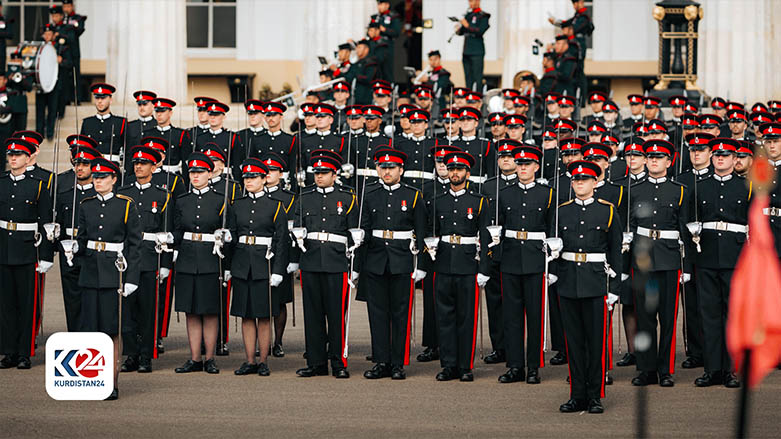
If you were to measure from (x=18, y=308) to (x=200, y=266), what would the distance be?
1.62 metres

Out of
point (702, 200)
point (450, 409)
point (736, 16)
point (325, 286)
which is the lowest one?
point (450, 409)

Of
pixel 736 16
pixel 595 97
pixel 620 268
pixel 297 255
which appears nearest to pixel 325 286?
pixel 297 255

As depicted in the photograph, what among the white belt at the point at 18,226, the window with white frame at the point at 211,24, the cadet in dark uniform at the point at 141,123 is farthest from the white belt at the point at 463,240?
the window with white frame at the point at 211,24

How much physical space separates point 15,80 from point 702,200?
38.9 ft

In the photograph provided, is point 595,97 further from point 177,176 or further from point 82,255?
point 82,255

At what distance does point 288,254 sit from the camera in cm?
1177

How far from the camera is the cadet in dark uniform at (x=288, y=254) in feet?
38.8

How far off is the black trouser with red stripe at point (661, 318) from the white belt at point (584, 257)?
699 millimetres

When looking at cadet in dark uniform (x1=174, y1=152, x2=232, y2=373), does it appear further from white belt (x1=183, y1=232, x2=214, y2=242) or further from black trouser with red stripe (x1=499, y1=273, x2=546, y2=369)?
black trouser with red stripe (x1=499, y1=273, x2=546, y2=369)

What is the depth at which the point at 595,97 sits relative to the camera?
58.6 ft

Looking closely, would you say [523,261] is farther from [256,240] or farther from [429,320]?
[256,240]

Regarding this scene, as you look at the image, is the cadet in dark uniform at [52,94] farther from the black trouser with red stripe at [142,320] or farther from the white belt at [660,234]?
the white belt at [660,234]

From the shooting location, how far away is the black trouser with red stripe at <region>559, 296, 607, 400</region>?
10.3m

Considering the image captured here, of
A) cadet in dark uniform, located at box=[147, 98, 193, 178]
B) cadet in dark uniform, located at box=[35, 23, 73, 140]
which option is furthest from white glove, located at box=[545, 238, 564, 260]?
cadet in dark uniform, located at box=[35, 23, 73, 140]
